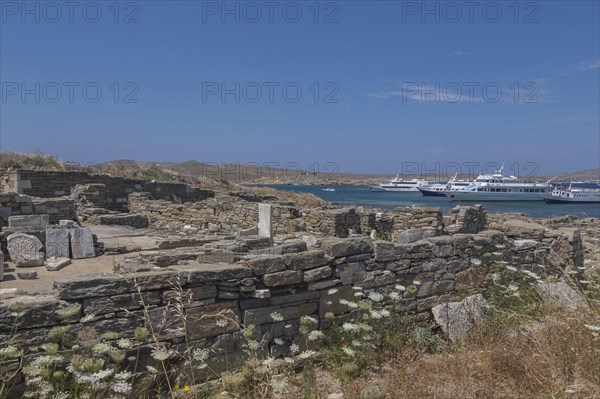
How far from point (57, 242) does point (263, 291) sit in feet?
17.6

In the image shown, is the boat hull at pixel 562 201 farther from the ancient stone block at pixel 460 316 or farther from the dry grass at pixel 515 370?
the dry grass at pixel 515 370

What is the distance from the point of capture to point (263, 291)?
4.69 meters

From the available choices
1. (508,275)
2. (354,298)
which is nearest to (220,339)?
(354,298)

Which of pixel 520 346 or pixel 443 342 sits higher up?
pixel 520 346

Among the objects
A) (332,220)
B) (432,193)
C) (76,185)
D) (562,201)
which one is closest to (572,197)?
(562,201)

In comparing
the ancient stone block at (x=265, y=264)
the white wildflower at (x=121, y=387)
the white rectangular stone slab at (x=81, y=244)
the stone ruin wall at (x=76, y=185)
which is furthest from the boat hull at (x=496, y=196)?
the white wildflower at (x=121, y=387)

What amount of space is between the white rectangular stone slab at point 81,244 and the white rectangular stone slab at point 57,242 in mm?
100

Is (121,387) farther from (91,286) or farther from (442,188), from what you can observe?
(442,188)

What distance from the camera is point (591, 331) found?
12.8 ft

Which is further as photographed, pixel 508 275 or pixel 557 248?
pixel 557 248

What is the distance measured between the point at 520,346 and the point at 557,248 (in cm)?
433

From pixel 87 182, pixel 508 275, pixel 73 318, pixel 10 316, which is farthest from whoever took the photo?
pixel 87 182

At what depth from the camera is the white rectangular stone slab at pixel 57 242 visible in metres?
8.13

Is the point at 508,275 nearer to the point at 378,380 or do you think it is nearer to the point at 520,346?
the point at 520,346
